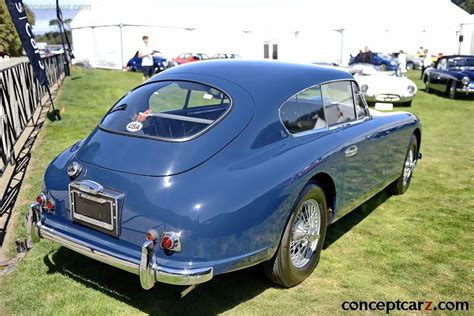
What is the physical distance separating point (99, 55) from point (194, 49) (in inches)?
254

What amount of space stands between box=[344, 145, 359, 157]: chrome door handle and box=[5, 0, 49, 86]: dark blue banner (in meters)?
6.14

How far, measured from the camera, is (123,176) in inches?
111

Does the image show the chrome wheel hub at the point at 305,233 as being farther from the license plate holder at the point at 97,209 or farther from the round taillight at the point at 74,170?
the round taillight at the point at 74,170

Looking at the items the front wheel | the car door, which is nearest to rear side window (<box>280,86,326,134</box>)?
the car door

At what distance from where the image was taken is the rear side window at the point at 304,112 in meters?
3.35

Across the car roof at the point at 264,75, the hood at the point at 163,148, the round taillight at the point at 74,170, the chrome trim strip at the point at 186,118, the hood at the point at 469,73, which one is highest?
the car roof at the point at 264,75

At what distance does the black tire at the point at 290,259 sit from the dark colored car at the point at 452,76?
12.3 m

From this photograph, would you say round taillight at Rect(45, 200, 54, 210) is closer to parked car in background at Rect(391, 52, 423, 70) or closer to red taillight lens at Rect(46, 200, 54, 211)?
red taillight lens at Rect(46, 200, 54, 211)

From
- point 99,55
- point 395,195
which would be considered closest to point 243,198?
point 395,195

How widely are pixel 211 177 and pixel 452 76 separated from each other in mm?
13680

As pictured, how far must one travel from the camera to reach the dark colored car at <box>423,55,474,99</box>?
45.2 ft

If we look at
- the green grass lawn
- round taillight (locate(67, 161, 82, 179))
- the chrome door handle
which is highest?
round taillight (locate(67, 161, 82, 179))

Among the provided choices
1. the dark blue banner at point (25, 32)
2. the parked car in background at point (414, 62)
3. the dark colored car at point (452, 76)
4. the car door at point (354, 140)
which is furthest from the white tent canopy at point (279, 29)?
the car door at point (354, 140)

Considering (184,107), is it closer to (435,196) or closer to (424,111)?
(435,196)
